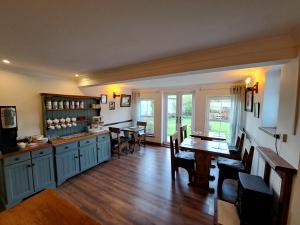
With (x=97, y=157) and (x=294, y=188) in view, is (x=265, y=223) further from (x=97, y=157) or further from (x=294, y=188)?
(x=97, y=157)

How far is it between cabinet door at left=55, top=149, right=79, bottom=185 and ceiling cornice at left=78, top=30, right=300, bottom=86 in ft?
6.16

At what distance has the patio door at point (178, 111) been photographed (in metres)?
4.70

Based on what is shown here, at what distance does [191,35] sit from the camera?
144cm

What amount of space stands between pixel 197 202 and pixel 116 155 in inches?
104

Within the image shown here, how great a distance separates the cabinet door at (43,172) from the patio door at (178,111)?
362cm

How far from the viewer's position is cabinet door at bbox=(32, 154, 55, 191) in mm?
2340

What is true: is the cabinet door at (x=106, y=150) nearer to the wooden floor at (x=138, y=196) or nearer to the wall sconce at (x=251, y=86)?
the wooden floor at (x=138, y=196)

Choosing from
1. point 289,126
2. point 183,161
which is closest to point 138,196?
point 183,161

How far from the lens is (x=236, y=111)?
3.68m

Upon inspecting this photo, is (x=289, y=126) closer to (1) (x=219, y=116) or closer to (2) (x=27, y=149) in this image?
(1) (x=219, y=116)

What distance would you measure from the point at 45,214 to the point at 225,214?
2022 millimetres

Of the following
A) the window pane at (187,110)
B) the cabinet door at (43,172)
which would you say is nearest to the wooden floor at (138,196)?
the cabinet door at (43,172)

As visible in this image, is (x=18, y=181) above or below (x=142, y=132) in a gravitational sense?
below

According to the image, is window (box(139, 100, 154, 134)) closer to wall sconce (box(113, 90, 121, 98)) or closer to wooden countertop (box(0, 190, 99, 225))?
wall sconce (box(113, 90, 121, 98))
